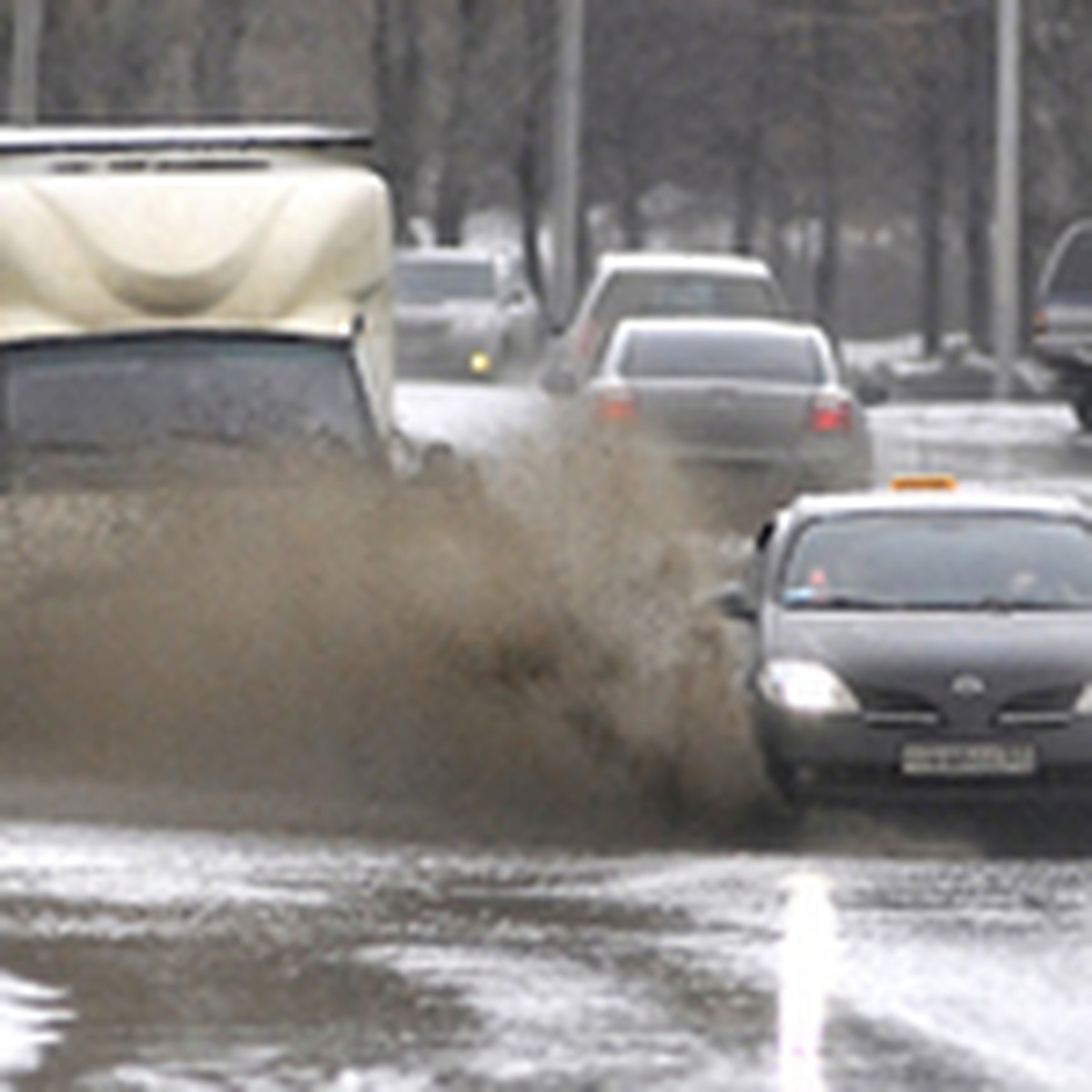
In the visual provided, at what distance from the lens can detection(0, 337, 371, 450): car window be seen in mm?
18719

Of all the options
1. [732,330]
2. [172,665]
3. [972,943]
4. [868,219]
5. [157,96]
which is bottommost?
[868,219]

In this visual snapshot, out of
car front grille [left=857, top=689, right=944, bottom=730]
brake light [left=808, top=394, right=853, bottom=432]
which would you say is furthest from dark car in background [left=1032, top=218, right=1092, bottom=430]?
car front grille [left=857, top=689, right=944, bottom=730]

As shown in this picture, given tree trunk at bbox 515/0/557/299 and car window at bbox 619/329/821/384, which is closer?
car window at bbox 619/329/821/384

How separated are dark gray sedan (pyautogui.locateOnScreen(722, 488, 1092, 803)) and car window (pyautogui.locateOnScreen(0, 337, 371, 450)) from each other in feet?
12.8

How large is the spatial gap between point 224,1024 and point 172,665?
679 centimetres

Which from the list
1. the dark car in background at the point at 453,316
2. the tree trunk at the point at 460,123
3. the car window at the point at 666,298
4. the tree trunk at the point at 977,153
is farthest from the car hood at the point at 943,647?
the tree trunk at the point at 460,123

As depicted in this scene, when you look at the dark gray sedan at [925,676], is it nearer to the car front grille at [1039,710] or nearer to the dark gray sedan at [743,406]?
the car front grille at [1039,710]

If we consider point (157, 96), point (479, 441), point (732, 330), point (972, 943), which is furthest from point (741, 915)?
point (157, 96)

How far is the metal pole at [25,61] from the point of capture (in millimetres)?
41219

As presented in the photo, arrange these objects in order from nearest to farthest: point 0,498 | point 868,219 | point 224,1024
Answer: point 224,1024, point 0,498, point 868,219

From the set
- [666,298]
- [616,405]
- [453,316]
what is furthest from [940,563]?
[453,316]

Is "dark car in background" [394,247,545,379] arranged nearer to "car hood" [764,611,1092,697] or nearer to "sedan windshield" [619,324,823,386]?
"sedan windshield" [619,324,823,386]

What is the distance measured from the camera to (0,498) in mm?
16906

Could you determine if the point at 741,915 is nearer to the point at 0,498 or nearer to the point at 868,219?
the point at 0,498
